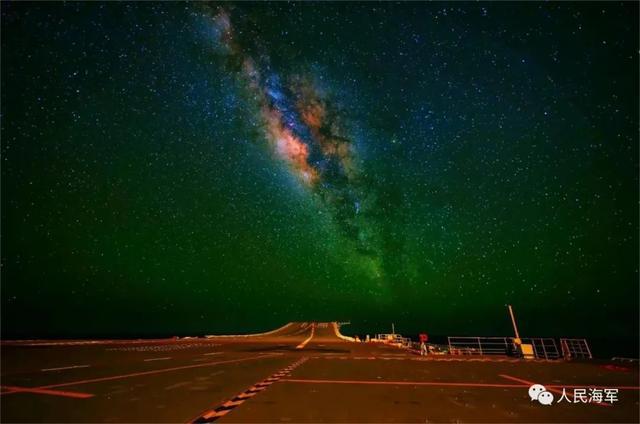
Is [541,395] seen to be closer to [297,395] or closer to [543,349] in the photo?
[297,395]

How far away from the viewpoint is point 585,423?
26.2ft

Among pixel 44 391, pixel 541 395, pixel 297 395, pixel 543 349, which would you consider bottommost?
pixel 44 391

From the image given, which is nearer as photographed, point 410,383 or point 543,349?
point 410,383

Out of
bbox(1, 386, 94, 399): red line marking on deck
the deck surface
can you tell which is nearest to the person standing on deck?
the deck surface

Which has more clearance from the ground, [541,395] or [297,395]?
[541,395]

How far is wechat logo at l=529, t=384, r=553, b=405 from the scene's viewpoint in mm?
9969

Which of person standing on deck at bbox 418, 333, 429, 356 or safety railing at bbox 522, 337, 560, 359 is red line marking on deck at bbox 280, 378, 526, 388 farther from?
person standing on deck at bbox 418, 333, 429, 356

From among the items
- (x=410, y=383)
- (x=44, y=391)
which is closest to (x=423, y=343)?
(x=410, y=383)

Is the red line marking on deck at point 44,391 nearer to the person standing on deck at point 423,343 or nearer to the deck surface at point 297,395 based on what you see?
the deck surface at point 297,395

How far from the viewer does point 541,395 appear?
10586 mm

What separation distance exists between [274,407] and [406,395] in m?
4.24

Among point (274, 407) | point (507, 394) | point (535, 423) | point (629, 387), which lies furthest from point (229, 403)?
point (629, 387)

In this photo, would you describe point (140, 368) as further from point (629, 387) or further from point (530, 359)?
point (530, 359)

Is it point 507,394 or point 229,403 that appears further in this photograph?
point 507,394
